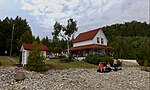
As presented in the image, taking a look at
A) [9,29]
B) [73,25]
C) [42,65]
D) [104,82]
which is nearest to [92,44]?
[73,25]

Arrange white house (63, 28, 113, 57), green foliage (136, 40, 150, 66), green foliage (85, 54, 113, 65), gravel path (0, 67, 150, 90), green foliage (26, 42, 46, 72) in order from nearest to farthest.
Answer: gravel path (0, 67, 150, 90) → green foliage (26, 42, 46, 72) → green foliage (85, 54, 113, 65) → green foliage (136, 40, 150, 66) → white house (63, 28, 113, 57)

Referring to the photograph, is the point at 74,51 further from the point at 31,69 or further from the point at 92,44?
the point at 31,69

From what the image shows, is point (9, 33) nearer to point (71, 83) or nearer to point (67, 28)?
point (67, 28)

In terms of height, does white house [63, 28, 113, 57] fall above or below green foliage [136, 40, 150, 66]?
above

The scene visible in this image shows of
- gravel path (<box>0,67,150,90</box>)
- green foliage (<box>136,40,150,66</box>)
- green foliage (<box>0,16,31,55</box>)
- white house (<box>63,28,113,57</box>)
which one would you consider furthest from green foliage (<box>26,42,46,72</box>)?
green foliage (<box>0,16,31,55</box>)

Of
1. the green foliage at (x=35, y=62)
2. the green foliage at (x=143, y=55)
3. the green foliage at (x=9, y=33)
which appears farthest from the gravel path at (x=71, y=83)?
the green foliage at (x=9, y=33)

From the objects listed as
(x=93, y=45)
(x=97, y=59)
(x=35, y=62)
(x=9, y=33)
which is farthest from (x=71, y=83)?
(x=9, y=33)

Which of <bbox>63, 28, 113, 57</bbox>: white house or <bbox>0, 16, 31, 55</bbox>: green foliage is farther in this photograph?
<bbox>0, 16, 31, 55</bbox>: green foliage

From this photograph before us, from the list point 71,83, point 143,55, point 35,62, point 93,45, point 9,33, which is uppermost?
point 9,33

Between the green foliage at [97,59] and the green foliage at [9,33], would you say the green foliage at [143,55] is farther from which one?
the green foliage at [9,33]

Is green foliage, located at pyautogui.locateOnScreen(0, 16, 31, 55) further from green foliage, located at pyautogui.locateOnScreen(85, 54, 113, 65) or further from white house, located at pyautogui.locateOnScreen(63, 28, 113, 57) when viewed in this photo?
green foliage, located at pyautogui.locateOnScreen(85, 54, 113, 65)

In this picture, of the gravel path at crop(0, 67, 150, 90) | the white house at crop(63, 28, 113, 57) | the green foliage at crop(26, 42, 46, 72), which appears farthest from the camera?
the white house at crop(63, 28, 113, 57)

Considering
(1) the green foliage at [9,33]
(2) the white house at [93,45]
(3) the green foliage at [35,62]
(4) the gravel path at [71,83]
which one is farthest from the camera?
(1) the green foliage at [9,33]

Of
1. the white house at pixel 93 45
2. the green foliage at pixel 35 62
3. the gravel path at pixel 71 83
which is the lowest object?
the gravel path at pixel 71 83
